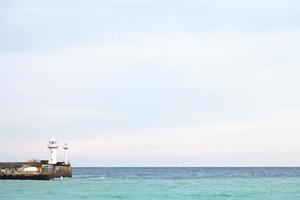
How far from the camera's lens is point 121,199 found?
5422cm

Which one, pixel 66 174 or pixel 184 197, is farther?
pixel 66 174

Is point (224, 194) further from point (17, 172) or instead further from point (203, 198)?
point (17, 172)

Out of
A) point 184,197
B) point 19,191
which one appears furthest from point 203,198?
point 19,191

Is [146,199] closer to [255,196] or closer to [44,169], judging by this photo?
[255,196]

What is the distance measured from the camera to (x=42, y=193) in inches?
2328

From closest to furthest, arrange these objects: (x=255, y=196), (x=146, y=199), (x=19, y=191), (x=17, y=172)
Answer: (x=146, y=199), (x=255, y=196), (x=19, y=191), (x=17, y=172)

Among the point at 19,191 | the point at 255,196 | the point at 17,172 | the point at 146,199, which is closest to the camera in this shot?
the point at 146,199

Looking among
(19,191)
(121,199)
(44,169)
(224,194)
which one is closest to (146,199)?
(121,199)

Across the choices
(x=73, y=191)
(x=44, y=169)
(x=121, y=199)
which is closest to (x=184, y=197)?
(x=121, y=199)

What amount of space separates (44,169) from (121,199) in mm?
33834

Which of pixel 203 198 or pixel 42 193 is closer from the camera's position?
pixel 203 198

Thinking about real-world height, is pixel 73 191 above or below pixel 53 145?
below

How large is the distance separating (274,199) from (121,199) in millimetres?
12512

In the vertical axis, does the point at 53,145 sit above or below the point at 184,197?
above
